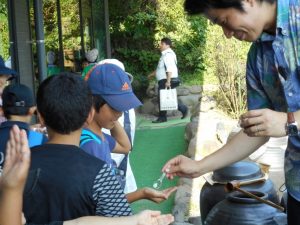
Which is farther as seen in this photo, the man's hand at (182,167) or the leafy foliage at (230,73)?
the leafy foliage at (230,73)

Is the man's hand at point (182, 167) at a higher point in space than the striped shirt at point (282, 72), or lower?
lower

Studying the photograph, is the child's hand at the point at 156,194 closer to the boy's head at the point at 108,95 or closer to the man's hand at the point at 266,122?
the boy's head at the point at 108,95

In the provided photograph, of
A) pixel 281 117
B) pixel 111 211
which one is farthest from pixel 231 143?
pixel 111 211

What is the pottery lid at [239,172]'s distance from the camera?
11.4 feet

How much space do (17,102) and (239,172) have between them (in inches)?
59.3

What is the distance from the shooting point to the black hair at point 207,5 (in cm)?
182

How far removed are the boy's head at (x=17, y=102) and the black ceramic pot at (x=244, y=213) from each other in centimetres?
129

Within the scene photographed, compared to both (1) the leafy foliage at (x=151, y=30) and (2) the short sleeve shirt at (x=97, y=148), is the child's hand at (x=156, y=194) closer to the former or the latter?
(2) the short sleeve shirt at (x=97, y=148)

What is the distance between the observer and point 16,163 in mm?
1445

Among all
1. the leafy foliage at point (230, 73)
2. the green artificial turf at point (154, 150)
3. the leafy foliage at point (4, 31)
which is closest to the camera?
the green artificial turf at point (154, 150)

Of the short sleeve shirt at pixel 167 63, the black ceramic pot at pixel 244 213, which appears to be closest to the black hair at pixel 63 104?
the black ceramic pot at pixel 244 213

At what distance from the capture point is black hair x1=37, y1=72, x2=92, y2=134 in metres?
1.91

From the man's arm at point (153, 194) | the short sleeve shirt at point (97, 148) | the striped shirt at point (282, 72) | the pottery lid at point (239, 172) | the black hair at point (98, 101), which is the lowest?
the pottery lid at point (239, 172)

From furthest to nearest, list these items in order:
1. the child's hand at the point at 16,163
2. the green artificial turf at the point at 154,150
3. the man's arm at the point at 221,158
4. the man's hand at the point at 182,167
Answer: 1. the green artificial turf at the point at 154,150
2. the man's hand at the point at 182,167
3. the man's arm at the point at 221,158
4. the child's hand at the point at 16,163
